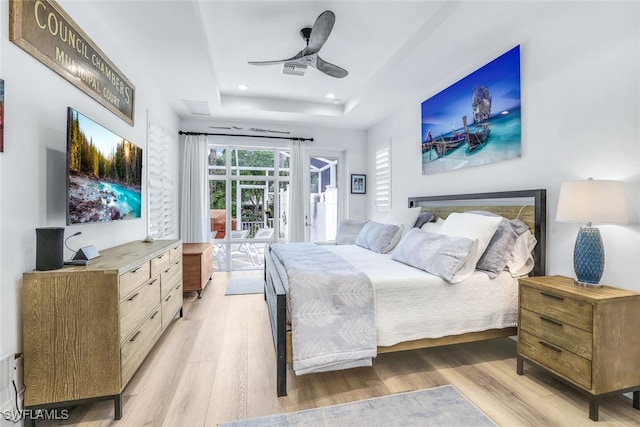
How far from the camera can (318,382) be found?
2018 millimetres

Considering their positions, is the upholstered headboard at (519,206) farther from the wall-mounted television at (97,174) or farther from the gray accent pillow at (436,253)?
the wall-mounted television at (97,174)

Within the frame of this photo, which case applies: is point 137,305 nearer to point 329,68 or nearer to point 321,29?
point 321,29

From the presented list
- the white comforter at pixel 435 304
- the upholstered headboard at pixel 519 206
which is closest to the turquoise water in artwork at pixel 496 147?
the upholstered headboard at pixel 519 206

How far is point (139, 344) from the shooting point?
193 centimetres

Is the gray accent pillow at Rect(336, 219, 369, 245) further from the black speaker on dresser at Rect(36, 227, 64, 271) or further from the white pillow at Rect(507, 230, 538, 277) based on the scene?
the black speaker on dresser at Rect(36, 227, 64, 271)

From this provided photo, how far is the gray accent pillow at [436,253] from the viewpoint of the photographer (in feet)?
6.99

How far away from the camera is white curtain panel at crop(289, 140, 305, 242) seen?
5336 millimetres

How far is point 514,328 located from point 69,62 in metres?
3.65

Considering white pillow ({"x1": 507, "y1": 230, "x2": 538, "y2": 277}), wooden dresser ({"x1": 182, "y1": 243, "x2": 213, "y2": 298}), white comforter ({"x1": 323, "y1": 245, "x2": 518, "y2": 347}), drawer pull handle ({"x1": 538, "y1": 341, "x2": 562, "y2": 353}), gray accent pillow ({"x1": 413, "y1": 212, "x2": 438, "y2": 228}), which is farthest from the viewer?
wooden dresser ({"x1": 182, "y1": 243, "x2": 213, "y2": 298})

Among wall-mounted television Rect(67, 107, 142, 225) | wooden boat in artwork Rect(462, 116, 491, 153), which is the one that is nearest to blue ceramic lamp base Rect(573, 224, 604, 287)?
wooden boat in artwork Rect(462, 116, 491, 153)

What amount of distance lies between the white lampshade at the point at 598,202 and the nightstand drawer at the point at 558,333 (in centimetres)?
65

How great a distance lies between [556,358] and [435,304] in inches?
28.9

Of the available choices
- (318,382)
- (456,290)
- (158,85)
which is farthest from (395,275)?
(158,85)

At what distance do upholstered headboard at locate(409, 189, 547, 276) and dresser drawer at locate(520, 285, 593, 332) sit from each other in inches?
17.1
